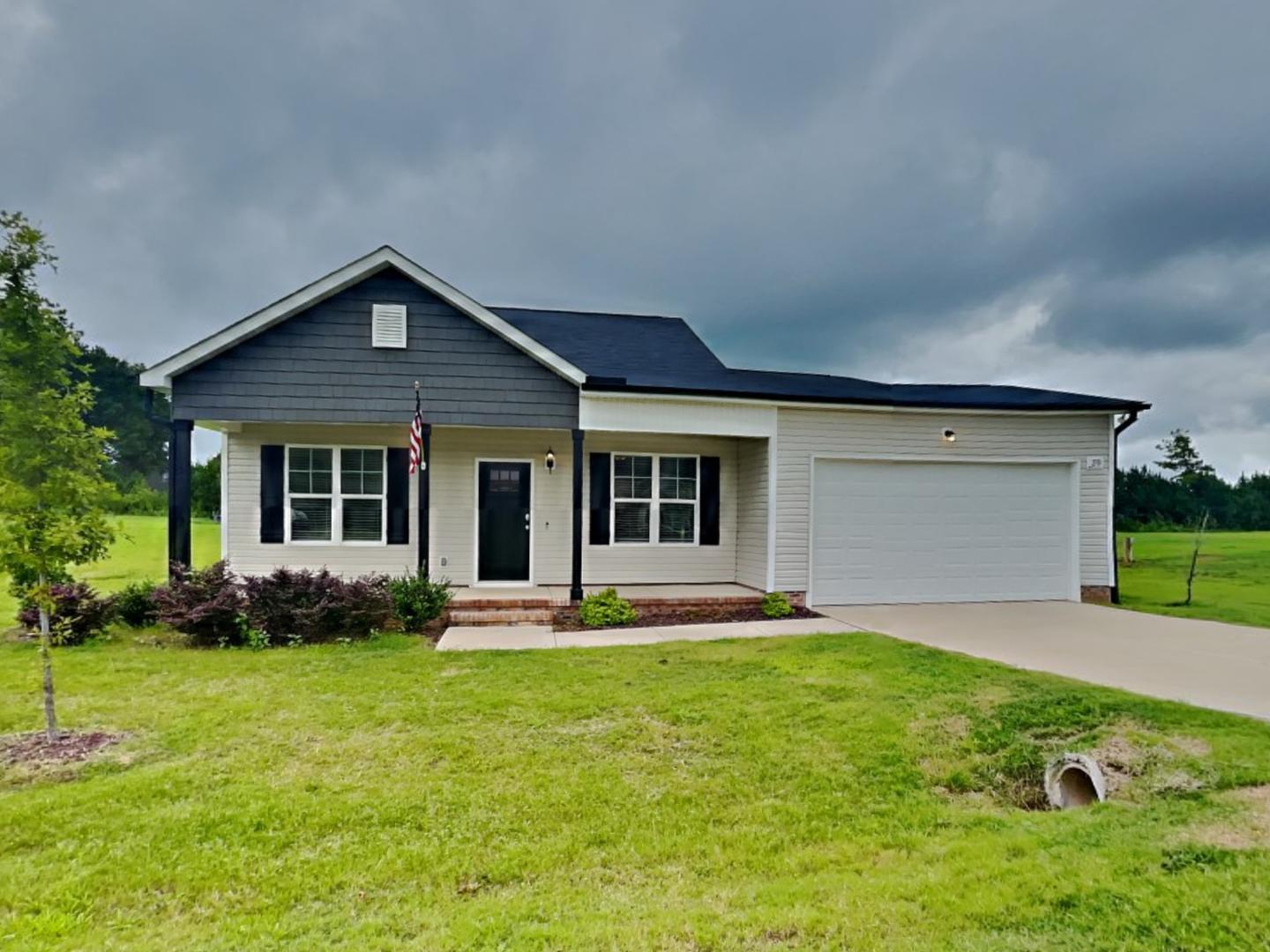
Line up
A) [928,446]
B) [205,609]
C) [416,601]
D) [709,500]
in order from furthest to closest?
[709,500]
[928,446]
[416,601]
[205,609]

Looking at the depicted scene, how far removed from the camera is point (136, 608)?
8.19 metres

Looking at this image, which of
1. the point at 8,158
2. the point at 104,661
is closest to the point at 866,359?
the point at 104,661

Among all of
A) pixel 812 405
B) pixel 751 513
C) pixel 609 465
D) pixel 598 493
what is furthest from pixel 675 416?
pixel 751 513

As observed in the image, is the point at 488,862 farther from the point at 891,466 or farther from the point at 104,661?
the point at 891,466

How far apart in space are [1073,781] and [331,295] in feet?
31.8

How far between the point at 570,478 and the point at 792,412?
374cm

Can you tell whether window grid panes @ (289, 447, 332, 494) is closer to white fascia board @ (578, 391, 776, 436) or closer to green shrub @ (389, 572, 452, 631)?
green shrub @ (389, 572, 452, 631)

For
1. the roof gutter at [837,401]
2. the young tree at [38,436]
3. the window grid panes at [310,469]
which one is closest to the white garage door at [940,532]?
the roof gutter at [837,401]

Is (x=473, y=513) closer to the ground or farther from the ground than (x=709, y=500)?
closer to the ground

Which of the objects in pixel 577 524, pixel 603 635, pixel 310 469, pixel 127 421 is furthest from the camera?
pixel 127 421

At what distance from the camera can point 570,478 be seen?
1051 cm

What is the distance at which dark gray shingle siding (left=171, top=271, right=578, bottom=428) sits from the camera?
8648 millimetres

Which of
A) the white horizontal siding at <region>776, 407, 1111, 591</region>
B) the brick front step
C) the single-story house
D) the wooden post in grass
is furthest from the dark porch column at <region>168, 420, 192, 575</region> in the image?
the wooden post in grass

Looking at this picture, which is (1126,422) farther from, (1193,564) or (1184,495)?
(1184,495)
